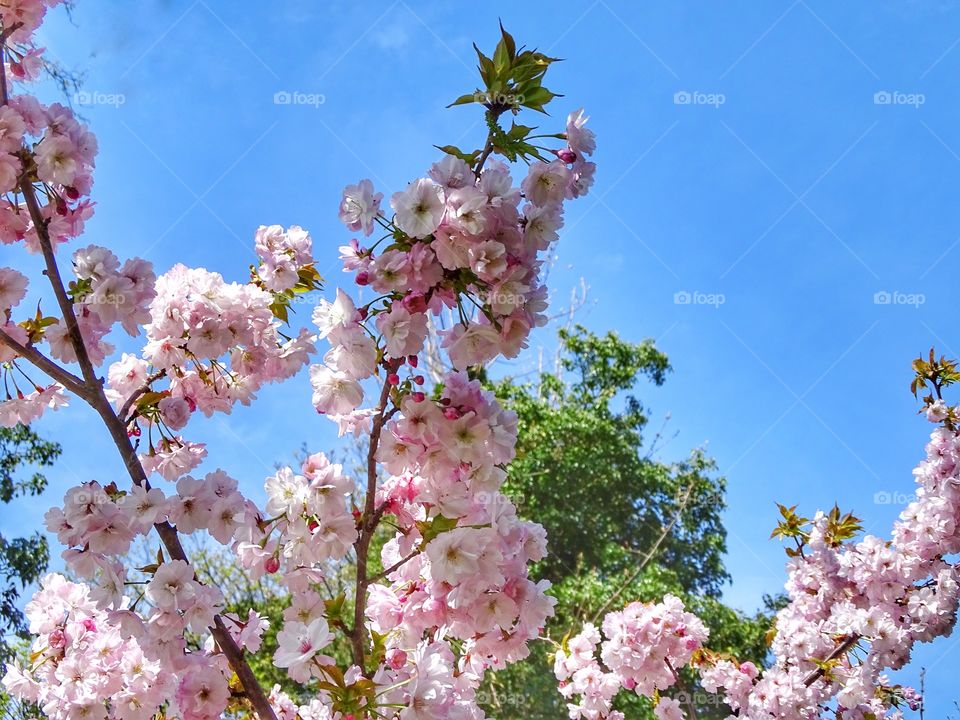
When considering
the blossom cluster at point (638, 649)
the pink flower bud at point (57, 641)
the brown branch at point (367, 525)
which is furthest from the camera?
the blossom cluster at point (638, 649)

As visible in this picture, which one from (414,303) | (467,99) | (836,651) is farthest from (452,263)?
(836,651)

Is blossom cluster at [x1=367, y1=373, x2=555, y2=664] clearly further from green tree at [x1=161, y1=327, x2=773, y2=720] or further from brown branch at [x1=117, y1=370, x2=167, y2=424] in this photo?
→ green tree at [x1=161, y1=327, x2=773, y2=720]

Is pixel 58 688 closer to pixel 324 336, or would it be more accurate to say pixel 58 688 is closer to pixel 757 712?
pixel 324 336

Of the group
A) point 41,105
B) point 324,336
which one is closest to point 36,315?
point 41,105

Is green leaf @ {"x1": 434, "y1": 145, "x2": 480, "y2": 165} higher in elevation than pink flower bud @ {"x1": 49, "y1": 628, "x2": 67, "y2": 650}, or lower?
higher

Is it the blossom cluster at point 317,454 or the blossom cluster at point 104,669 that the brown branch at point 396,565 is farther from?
the blossom cluster at point 104,669

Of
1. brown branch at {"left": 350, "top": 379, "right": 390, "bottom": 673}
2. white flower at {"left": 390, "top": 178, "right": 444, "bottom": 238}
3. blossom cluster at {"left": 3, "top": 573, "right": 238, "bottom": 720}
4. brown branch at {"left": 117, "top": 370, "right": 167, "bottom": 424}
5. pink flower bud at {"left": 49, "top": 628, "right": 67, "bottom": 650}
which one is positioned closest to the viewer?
white flower at {"left": 390, "top": 178, "right": 444, "bottom": 238}

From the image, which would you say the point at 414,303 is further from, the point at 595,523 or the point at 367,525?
the point at 595,523

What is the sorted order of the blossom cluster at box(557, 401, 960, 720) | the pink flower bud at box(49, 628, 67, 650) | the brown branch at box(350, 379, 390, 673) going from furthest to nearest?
the blossom cluster at box(557, 401, 960, 720) → the pink flower bud at box(49, 628, 67, 650) → the brown branch at box(350, 379, 390, 673)

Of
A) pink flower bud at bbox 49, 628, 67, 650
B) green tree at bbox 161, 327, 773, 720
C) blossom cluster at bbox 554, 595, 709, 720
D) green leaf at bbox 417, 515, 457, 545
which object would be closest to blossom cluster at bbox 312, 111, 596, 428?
green leaf at bbox 417, 515, 457, 545

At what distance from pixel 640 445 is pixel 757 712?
17.7ft

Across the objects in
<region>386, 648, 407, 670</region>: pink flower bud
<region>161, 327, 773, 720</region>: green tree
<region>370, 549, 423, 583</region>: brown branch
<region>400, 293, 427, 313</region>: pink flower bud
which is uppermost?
<region>161, 327, 773, 720</region>: green tree

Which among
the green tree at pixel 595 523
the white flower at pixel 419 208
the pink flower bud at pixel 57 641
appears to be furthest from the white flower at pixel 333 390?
the green tree at pixel 595 523

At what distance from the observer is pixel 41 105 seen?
1.86 m
